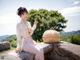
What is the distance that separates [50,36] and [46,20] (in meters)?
0.24

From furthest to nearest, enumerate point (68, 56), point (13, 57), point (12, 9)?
point (12, 9)
point (68, 56)
point (13, 57)

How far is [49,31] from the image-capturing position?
2312 mm

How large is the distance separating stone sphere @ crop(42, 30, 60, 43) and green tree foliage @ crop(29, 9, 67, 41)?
70 mm

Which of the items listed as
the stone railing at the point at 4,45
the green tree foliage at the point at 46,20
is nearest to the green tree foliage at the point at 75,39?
the green tree foliage at the point at 46,20

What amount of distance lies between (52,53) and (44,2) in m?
0.70

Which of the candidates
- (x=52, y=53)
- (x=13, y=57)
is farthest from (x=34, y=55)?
(x=52, y=53)

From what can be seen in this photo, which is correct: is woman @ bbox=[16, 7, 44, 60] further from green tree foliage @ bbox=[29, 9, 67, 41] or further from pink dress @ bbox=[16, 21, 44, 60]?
green tree foliage @ bbox=[29, 9, 67, 41]

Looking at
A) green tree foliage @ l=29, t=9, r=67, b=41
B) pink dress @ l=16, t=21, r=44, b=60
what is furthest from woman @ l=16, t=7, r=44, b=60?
green tree foliage @ l=29, t=9, r=67, b=41

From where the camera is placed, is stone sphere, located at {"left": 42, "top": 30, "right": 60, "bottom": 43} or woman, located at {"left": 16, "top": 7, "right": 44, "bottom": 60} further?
stone sphere, located at {"left": 42, "top": 30, "right": 60, "bottom": 43}

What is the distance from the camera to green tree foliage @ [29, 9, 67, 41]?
2.36m

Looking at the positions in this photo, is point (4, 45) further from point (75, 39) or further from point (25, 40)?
point (75, 39)

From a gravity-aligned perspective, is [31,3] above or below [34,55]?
above

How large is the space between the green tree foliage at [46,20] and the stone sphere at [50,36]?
2.8 inches

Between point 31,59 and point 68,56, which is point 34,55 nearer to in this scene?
point 31,59
